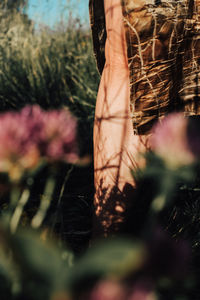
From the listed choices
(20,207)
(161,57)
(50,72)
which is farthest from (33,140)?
(50,72)

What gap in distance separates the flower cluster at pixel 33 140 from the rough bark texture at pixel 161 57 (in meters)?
0.60

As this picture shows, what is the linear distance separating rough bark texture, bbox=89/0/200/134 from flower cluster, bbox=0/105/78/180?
0.60 m

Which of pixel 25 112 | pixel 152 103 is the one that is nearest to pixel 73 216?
pixel 152 103

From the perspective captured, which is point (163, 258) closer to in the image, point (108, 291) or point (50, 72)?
point (108, 291)

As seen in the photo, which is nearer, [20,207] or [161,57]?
[20,207]

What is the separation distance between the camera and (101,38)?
1177mm

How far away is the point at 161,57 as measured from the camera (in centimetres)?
92

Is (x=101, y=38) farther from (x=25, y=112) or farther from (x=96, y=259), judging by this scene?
(x=96, y=259)

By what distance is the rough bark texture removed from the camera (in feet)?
2.83

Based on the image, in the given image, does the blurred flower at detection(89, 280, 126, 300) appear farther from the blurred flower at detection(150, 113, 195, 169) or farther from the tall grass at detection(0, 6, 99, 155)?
the tall grass at detection(0, 6, 99, 155)

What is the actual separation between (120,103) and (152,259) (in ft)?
2.65

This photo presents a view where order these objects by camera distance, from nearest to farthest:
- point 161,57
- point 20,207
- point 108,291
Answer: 1. point 108,291
2. point 20,207
3. point 161,57

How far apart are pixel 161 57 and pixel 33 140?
0.69 metres

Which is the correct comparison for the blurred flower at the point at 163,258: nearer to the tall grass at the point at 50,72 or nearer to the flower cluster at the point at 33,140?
the flower cluster at the point at 33,140
